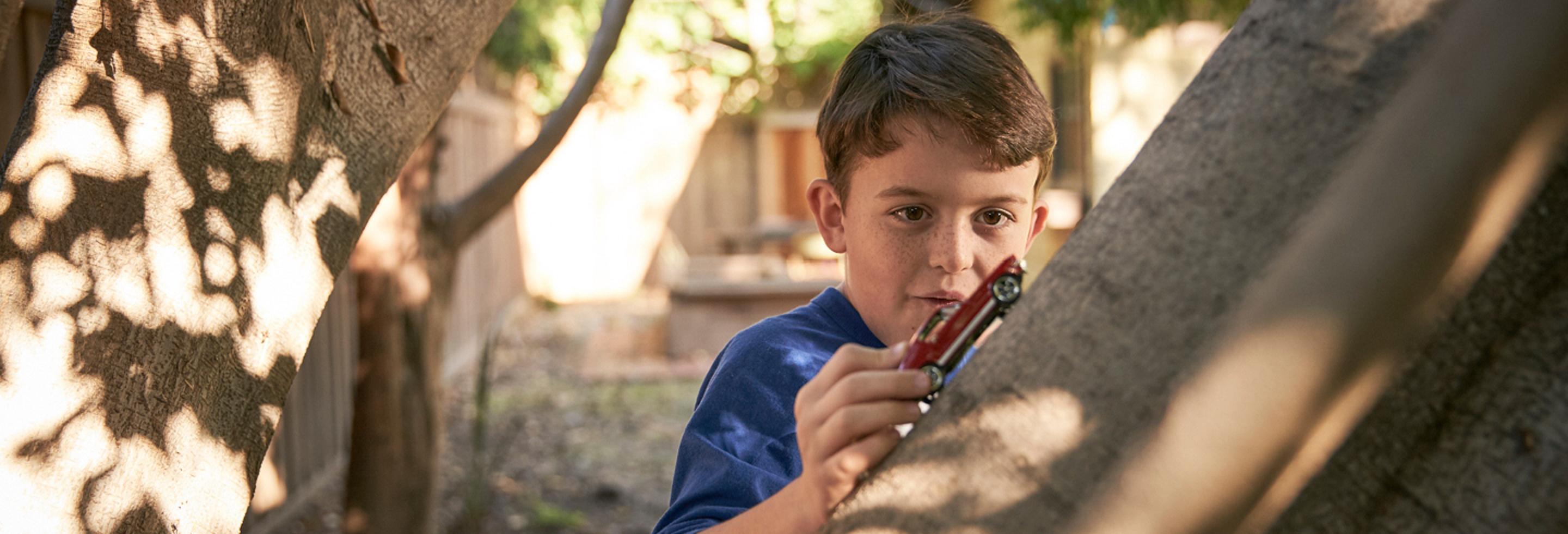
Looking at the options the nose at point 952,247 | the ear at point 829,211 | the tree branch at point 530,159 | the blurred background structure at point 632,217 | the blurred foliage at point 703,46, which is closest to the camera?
the nose at point 952,247

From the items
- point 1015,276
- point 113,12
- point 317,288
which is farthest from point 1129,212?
point 113,12

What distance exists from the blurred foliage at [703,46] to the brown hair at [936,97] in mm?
12383

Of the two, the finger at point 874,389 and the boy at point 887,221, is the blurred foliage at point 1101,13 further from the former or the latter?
the finger at point 874,389

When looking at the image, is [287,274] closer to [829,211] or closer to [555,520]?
[829,211]

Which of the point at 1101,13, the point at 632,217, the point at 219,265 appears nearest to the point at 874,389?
the point at 219,265

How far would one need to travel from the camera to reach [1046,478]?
805mm

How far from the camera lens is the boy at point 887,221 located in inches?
53.9

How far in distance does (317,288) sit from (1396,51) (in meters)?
1.16

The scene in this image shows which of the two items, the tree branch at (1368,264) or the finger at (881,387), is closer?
the tree branch at (1368,264)

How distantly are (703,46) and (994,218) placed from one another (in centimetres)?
1487

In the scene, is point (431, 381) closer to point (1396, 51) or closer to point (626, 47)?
point (1396, 51)

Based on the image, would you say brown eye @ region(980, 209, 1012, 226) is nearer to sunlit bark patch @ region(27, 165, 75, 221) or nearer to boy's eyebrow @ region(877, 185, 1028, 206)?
boy's eyebrow @ region(877, 185, 1028, 206)

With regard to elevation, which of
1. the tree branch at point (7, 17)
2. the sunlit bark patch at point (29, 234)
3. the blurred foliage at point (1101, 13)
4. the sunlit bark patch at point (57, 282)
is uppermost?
the tree branch at point (7, 17)

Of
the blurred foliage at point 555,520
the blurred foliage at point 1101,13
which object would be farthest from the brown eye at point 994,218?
the blurred foliage at point 555,520
